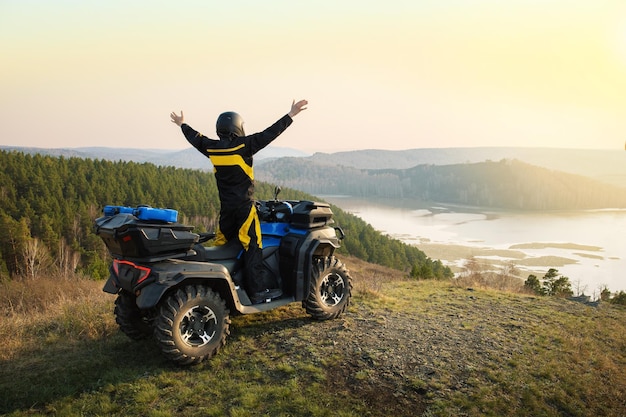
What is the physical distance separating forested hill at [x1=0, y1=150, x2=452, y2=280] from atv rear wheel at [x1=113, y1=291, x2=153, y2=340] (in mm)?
32631

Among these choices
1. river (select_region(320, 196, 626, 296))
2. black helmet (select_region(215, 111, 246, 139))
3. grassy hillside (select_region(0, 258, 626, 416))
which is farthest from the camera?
river (select_region(320, 196, 626, 296))

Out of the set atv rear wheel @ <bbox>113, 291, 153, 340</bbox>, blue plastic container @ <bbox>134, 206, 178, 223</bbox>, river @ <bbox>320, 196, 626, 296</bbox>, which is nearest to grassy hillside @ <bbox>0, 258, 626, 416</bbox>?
atv rear wheel @ <bbox>113, 291, 153, 340</bbox>

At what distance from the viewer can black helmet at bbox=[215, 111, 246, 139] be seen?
546cm

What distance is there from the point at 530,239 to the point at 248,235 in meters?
110

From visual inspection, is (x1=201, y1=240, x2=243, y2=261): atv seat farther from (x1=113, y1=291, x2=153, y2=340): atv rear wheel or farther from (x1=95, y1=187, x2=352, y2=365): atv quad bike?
(x1=113, y1=291, x2=153, y2=340): atv rear wheel

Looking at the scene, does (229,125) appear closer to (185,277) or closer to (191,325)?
(185,277)

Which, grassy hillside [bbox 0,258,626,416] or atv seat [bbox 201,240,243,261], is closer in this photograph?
grassy hillside [bbox 0,258,626,416]

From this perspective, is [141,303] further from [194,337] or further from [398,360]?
[398,360]

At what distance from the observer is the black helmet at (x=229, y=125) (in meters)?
5.46

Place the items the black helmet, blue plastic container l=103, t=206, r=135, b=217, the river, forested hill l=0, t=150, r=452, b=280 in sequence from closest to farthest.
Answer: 1. blue plastic container l=103, t=206, r=135, b=217
2. the black helmet
3. forested hill l=0, t=150, r=452, b=280
4. the river

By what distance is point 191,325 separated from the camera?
4.93 meters

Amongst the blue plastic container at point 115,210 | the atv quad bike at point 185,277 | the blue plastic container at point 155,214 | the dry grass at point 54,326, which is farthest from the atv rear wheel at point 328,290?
the dry grass at point 54,326

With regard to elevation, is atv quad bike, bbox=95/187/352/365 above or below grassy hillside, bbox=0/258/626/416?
above

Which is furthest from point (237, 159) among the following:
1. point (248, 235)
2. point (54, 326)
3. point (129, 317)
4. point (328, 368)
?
point (54, 326)
